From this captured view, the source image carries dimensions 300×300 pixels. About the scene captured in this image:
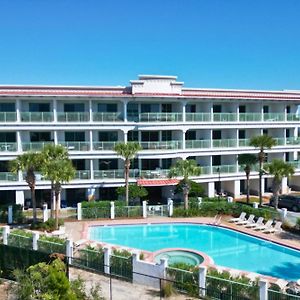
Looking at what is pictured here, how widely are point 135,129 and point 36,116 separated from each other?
9422 mm

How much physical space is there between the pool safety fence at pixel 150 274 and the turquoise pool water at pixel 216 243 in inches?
223

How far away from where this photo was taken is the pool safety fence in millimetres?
16188

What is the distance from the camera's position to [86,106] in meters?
38.3

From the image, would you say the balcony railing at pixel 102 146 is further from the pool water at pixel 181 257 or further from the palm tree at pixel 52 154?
the pool water at pixel 181 257

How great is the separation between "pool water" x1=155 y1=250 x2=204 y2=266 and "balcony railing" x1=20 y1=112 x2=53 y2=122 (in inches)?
731

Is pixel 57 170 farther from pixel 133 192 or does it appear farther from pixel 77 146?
pixel 77 146

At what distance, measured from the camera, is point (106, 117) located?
3753cm

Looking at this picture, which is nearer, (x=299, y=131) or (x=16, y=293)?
(x=16, y=293)

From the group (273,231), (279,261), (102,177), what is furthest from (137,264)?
(102,177)

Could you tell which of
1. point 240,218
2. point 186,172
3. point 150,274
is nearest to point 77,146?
point 186,172

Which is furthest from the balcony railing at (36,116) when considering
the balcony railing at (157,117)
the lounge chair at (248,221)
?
the lounge chair at (248,221)

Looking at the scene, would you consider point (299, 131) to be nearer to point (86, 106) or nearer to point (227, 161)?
point (227, 161)

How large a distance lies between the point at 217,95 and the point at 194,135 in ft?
15.9

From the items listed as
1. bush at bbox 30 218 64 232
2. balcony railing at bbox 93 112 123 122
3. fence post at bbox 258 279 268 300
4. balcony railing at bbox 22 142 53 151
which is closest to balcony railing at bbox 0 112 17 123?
balcony railing at bbox 22 142 53 151
